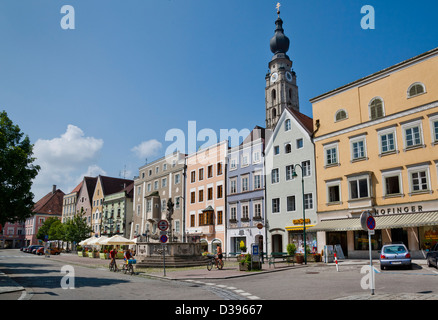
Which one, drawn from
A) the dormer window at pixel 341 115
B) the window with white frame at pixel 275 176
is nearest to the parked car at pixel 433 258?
the dormer window at pixel 341 115

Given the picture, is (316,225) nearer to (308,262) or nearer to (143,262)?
(308,262)

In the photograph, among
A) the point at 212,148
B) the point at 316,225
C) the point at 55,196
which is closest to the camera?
the point at 316,225

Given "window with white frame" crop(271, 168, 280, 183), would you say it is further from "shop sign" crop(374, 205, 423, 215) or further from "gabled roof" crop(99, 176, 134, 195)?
"gabled roof" crop(99, 176, 134, 195)

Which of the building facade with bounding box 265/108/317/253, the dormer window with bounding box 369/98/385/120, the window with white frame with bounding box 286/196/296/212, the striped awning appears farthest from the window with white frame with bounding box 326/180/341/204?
the dormer window with bounding box 369/98/385/120

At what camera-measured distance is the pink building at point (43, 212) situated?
109 meters

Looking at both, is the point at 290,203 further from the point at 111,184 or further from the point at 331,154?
the point at 111,184

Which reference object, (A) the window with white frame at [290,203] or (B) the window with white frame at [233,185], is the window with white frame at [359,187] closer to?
(A) the window with white frame at [290,203]

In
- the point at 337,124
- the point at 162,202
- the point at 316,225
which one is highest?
the point at 337,124

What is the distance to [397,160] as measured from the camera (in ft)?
95.1

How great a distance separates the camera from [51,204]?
370 ft

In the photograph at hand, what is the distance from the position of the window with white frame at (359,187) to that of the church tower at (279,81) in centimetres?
5687

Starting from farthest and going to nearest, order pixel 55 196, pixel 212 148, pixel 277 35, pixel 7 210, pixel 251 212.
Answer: pixel 55 196
pixel 277 35
pixel 212 148
pixel 251 212
pixel 7 210

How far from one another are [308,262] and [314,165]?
9.91 m

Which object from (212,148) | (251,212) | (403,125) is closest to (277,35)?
(212,148)
